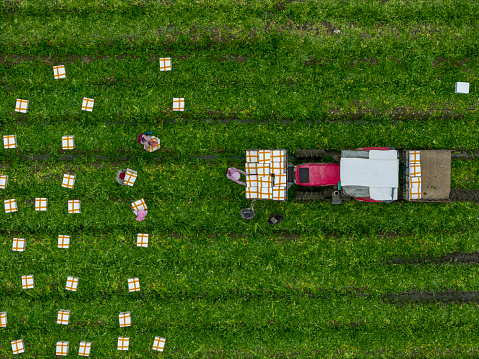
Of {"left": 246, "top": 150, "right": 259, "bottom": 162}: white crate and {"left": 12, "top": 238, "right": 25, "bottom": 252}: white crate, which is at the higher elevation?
{"left": 246, "top": 150, "right": 259, "bottom": 162}: white crate

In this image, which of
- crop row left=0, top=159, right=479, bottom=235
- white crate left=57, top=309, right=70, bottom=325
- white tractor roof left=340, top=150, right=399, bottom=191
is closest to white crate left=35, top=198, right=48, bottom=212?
crop row left=0, top=159, right=479, bottom=235

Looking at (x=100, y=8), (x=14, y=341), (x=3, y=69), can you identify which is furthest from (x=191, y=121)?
(x=14, y=341)

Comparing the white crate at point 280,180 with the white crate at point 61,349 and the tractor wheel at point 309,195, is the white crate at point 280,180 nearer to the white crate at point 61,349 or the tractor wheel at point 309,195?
the tractor wheel at point 309,195

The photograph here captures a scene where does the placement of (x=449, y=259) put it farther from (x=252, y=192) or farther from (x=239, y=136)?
(x=239, y=136)

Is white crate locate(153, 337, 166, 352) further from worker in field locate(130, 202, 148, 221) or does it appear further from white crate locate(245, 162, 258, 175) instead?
white crate locate(245, 162, 258, 175)

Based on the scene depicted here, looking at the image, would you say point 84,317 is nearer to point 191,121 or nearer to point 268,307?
point 268,307

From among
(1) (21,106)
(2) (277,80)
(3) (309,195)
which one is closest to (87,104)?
(1) (21,106)
